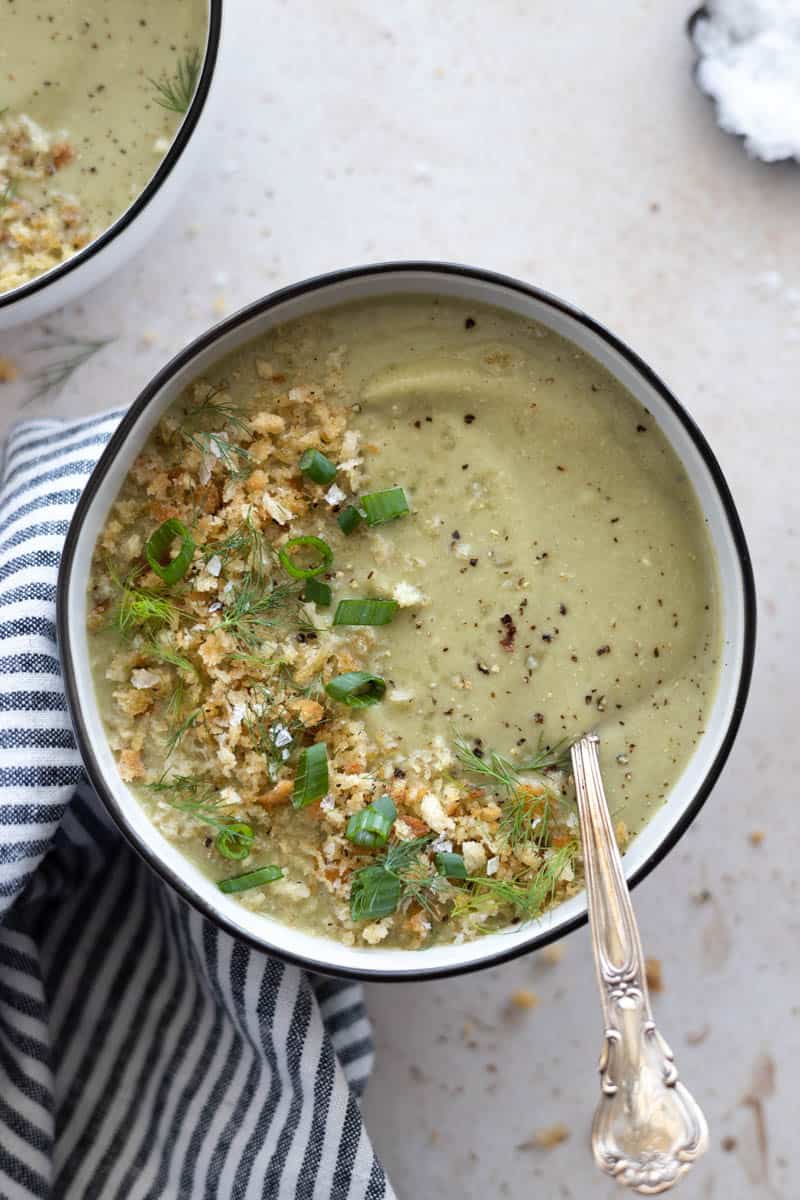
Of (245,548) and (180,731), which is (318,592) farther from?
(180,731)

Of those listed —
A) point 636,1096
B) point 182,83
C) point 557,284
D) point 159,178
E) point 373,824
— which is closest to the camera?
point 636,1096

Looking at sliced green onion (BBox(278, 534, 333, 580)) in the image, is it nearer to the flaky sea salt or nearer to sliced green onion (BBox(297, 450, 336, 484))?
sliced green onion (BBox(297, 450, 336, 484))

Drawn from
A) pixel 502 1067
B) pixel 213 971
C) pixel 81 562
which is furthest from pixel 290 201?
pixel 502 1067

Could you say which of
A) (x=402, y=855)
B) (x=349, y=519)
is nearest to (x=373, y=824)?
(x=402, y=855)

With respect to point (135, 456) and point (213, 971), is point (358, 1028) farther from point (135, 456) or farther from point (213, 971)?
point (135, 456)

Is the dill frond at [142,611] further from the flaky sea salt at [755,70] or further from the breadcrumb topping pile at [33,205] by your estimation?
the flaky sea salt at [755,70]
